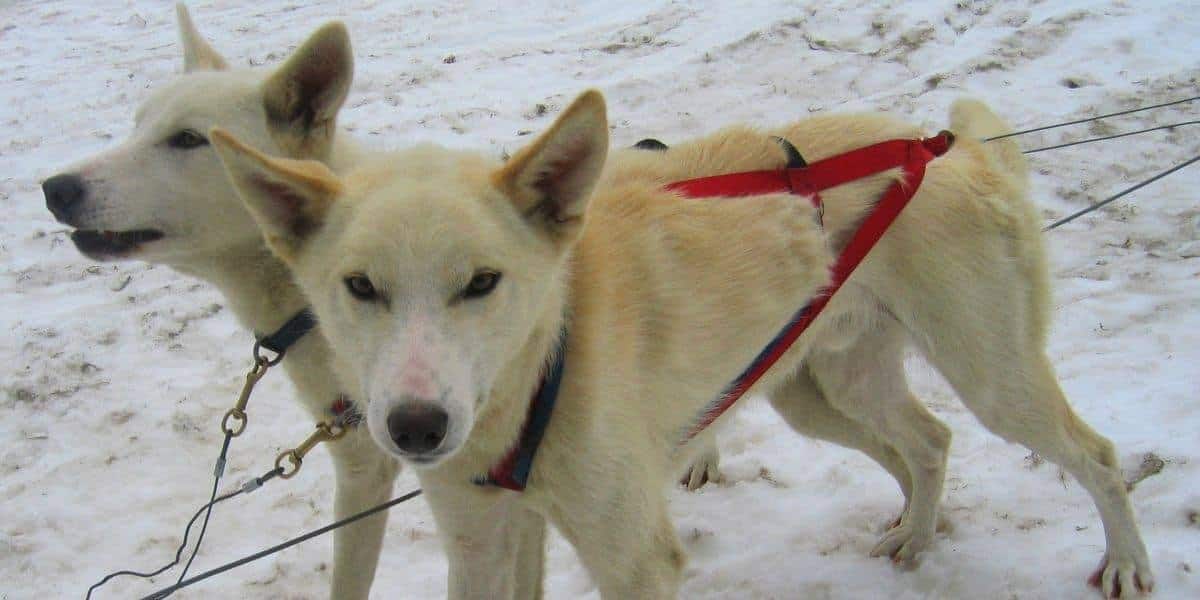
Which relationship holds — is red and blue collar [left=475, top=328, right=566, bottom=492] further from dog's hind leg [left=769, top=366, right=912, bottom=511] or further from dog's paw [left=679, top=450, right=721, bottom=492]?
dog's paw [left=679, top=450, right=721, bottom=492]

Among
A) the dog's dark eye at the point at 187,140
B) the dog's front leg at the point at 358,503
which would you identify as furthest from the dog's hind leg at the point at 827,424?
the dog's dark eye at the point at 187,140

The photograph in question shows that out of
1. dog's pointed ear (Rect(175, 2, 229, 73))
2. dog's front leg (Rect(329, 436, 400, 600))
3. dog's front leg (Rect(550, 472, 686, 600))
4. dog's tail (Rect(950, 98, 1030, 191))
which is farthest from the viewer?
dog's pointed ear (Rect(175, 2, 229, 73))

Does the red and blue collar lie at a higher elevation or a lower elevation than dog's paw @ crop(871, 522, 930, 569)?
higher

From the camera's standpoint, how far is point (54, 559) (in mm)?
3615

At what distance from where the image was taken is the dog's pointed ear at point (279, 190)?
2031 millimetres

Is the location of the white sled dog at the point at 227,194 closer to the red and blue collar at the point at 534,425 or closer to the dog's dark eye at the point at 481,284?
the red and blue collar at the point at 534,425

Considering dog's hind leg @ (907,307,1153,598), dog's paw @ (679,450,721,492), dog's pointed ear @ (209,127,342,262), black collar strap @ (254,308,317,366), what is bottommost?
dog's paw @ (679,450,721,492)

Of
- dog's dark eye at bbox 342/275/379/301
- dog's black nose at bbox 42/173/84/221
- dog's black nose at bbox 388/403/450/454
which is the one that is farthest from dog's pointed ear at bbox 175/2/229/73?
dog's black nose at bbox 388/403/450/454

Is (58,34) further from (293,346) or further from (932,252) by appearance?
(932,252)

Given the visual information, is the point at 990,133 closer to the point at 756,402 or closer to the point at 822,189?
the point at 822,189

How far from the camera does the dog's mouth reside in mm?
2637

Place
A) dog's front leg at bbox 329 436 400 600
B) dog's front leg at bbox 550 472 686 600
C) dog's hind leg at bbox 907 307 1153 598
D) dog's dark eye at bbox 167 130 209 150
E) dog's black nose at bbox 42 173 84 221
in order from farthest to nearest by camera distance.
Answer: dog's hind leg at bbox 907 307 1153 598 < dog's front leg at bbox 329 436 400 600 < dog's dark eye at bbox 167 130 209 150 < dog's black nose at bbox 42 173 84 221 < dog's front leg at bbox 550 472 686 600

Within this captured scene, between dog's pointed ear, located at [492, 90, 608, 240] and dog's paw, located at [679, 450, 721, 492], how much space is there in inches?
80.5

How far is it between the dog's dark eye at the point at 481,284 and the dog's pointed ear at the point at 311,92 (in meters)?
1.11
